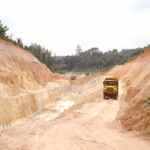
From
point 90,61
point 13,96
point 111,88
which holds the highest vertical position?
point 90,61

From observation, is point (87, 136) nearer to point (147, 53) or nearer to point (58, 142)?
point (58, 142)

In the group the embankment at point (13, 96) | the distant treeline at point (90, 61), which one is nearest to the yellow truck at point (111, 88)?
the embankment at point (13, 96)

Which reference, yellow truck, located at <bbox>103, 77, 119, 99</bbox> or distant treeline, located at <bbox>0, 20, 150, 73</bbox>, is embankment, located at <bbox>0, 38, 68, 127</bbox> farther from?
distant treeline, located at <bbox>0, 20, 150, 73</bbox>

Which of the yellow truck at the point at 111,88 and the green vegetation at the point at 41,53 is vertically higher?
the green vegetation at the point at 41,53

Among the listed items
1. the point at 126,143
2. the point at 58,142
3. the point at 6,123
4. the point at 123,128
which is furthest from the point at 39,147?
the point at 6,123

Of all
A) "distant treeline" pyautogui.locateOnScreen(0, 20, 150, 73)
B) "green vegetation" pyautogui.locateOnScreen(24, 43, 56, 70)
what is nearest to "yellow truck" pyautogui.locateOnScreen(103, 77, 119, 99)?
"green vegetation" pyautogui.locateOnScreen(24, 43, 56, 70)

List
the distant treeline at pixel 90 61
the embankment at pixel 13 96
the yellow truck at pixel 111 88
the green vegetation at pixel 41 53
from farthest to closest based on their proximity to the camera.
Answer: the distant treeline at pixel 90 61, the green vegetation at pixel 41 53, the yellow truck at pixel 111 88, the embankment at pixel 13 96

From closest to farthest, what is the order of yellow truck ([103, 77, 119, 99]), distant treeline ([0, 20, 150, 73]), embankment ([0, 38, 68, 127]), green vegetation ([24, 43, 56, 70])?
embankment ([0, 38, 68, 127]), yellow truck ([103, 77, 119, 99]), green vegetation ([24, 43, 56, 70]), distant treeline ([0, 20, 150, 73])

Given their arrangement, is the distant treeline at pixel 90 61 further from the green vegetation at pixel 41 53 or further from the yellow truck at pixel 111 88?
the yellow truck at pixel 111 88

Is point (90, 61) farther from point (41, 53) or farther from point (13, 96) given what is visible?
point (13, 96)

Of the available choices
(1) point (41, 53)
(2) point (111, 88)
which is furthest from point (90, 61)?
(2) point (111, 88)

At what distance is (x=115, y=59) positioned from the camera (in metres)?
85.8

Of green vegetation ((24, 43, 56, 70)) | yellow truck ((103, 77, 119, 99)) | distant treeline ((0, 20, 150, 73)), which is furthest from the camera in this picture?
distant treeline ((0, 20, 150, 73))

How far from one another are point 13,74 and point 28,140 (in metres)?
14.8
